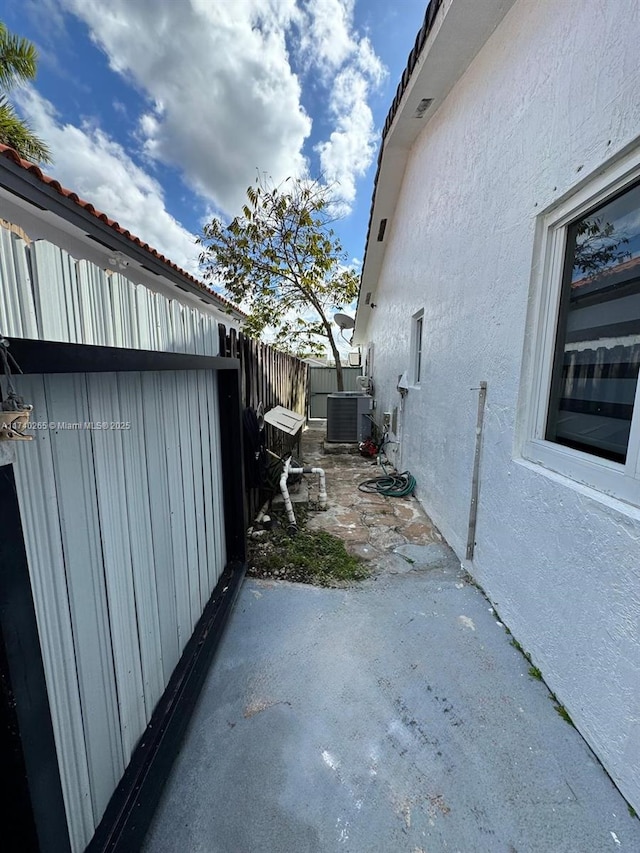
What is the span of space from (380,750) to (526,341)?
7.70 ft

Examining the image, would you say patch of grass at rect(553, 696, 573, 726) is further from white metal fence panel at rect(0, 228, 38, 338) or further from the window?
the window

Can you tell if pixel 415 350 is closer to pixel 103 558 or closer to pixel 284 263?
pixel 103 558

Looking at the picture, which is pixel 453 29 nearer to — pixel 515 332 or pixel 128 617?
pixel 515 332

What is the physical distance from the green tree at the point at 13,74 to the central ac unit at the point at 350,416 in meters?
8.01

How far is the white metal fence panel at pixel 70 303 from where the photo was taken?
841 mm

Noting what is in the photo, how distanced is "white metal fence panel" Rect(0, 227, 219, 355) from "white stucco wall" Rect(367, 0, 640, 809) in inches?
84.4

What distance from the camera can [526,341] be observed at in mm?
2150

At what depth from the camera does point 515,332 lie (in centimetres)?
225

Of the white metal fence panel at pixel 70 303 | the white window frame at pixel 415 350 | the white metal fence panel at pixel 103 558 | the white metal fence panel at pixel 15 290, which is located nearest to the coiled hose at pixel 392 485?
the white window frame at pixel 415 350

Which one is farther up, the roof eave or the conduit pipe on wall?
the roof eave

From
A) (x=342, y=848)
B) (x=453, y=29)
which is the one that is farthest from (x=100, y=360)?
(x=453, y=29)

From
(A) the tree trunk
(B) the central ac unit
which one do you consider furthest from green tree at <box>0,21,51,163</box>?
(A) the tree trunk

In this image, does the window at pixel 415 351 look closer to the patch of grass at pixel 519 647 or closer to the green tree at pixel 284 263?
the patch of grass at pixel 519 647

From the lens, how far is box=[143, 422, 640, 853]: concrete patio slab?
4.00 ft
